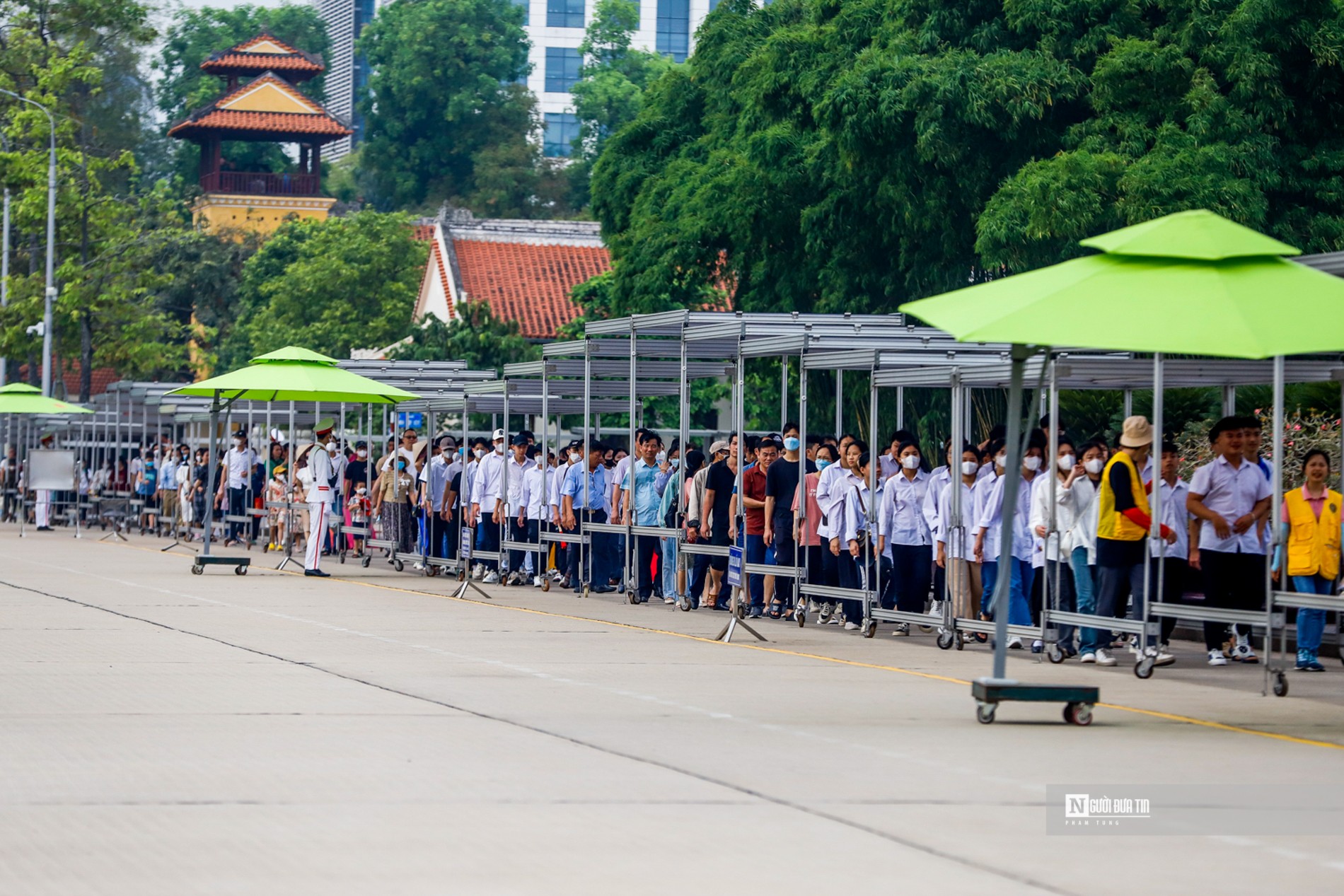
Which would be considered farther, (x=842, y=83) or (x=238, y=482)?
(x=238, y=482)

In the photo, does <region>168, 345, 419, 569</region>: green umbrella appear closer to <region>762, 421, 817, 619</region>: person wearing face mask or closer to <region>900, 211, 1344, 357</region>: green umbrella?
<region>762, 421, 817, 619</region>: person wearing face mask

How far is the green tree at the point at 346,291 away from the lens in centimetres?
6122

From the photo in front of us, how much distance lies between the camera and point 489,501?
28.0 m

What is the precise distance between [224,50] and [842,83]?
6636 centimetres

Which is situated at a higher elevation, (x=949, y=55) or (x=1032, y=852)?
(x=949, y=55)

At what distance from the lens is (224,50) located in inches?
3610

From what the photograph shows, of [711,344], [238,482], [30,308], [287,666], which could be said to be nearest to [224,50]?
[30,308]

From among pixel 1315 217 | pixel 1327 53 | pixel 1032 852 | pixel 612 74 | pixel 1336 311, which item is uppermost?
pixel 612 74

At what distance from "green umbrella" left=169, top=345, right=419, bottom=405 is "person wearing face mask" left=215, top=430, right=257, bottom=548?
10936mm

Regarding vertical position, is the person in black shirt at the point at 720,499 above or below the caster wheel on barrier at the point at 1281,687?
above

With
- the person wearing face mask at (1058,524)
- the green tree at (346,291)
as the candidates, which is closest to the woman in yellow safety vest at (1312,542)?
the person wearing face mask at (1058,524)

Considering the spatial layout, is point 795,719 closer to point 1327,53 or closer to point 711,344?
point 711,344

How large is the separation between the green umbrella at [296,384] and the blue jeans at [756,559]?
6.28 meters

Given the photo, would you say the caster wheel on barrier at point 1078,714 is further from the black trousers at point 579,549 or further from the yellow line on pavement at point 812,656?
the black trousers at point 579,549
